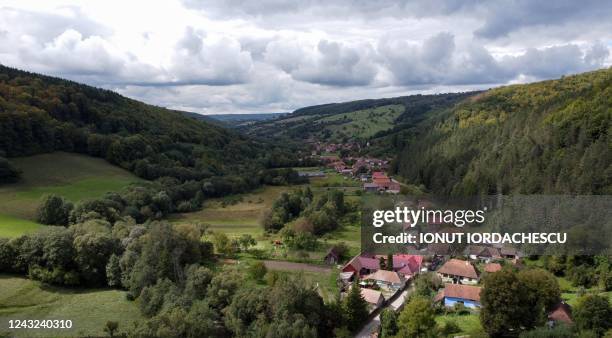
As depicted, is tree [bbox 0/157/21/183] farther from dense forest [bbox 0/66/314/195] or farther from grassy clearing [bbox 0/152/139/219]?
grassy clearing [bbox 0/152/139/219]

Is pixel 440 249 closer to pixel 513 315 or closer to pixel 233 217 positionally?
pixel 513 315

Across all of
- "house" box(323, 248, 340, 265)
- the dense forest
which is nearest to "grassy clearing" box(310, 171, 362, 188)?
the dense forest

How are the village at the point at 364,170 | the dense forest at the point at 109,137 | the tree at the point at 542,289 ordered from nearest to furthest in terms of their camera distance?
the tree at the point at 542,289, the dense forest at the point at 109,137, the village at the point at 364,170

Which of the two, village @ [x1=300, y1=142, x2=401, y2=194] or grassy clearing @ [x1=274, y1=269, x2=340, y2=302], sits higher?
village @ [x1=300, y1=142, x2=401, y2=194]

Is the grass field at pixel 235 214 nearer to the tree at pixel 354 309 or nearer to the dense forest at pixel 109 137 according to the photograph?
the dense forest at pixel 109 137

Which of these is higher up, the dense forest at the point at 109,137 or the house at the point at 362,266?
the dense forest at the point at 109,137

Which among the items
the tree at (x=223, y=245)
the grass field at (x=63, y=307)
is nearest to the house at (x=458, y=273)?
the tree at (x=223, y=245)

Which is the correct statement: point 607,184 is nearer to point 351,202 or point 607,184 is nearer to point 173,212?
point 351,202
